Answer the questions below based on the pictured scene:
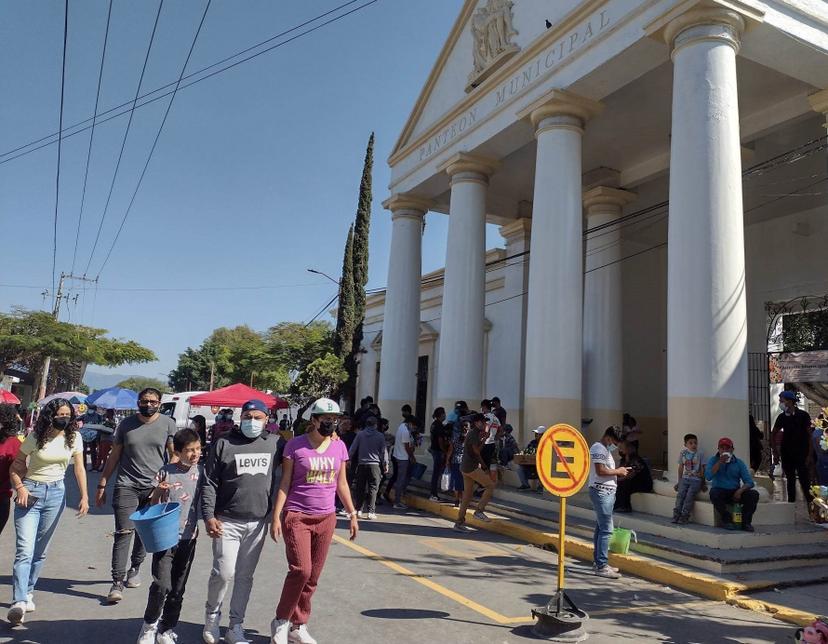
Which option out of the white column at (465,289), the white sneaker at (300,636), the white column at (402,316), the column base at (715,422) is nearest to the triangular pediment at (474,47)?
the white column at (465,289)

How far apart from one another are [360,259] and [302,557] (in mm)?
20118

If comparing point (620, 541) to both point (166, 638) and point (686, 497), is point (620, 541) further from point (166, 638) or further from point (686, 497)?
point (166, 638)

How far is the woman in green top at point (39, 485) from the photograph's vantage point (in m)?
4.98

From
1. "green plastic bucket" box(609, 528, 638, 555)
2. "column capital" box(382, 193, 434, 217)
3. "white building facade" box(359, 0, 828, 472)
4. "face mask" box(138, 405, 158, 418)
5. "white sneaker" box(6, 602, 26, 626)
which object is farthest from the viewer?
"column capital" box(382, 193, 434, 217)

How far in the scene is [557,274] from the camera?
11.9 meters

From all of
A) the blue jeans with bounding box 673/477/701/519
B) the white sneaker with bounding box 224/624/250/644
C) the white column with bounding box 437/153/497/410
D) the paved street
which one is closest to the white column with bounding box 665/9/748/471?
the blue jeans with bounding box 673/477/701/519

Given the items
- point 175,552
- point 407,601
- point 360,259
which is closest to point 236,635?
point 175,552

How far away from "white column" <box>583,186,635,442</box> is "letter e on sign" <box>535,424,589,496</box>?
10.4m

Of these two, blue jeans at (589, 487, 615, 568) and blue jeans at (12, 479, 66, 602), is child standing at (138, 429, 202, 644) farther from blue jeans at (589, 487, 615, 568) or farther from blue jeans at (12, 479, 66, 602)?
blue jeans at (589, 487, 615, 568)

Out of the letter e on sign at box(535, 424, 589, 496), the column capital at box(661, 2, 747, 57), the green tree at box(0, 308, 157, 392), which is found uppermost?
the column capital at box(661, 2, 747, 57)

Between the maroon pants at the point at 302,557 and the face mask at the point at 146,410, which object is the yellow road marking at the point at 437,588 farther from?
the face mask at the point at 146,410

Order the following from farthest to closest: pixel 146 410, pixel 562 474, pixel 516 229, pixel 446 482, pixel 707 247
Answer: pixel 516 229 → pixel 446 482 → pixel 707 247 → pixel 146 410 → pixel 562 474

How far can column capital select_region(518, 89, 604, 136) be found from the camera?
39.9 ft

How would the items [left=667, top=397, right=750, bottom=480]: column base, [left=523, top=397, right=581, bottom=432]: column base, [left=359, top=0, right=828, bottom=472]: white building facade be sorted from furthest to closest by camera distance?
1. [left=523, top=397, right=581, bottom=432]: column base
2. [left=359, top=0, right=828, bottom=472]: white building facade
3. [left=667, top=397, right=750, bottom=480]: column base
